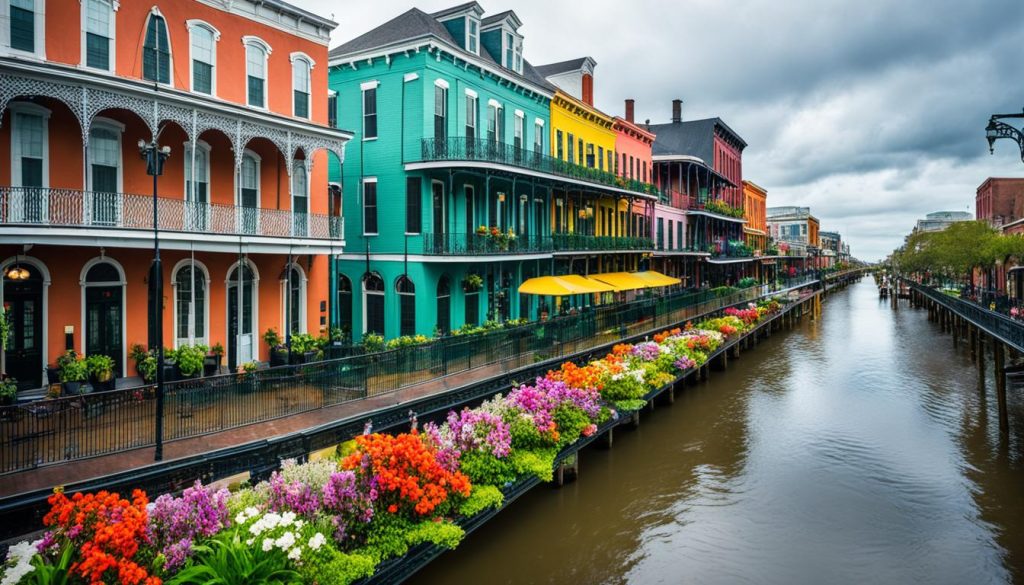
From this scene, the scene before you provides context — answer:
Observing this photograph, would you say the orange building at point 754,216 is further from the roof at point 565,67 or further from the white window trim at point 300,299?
the white window trim at point 300,299

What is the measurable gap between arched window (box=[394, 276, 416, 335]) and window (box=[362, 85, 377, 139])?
6.12 m

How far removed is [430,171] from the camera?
25.0 metres

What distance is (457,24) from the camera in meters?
27.0

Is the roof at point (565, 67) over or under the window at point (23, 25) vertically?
over

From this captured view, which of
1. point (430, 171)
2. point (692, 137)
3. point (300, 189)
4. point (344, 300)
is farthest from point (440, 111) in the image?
point (692, 137)

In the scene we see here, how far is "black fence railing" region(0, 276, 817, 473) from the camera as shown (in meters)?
10.4

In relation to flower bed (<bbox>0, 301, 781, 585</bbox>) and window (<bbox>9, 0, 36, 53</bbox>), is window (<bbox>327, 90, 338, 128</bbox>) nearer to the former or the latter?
window (<bbox>9, 0, 36, 53</bbox>)

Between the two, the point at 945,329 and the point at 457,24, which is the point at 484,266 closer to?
the point at 457,24

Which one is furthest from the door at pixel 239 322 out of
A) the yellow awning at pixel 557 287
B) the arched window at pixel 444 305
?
the yellow awning at pixel 557 287

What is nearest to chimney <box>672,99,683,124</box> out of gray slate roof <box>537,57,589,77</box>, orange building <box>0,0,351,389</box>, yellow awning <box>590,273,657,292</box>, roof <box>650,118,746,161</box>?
roof <box>650,118,746,161</box>

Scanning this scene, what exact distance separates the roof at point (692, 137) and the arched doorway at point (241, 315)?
143ft

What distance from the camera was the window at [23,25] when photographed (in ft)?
47.4

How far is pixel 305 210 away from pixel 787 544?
1734 cm

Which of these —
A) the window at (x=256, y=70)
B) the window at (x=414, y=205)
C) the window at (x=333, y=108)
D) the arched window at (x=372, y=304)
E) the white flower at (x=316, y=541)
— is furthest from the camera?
the window at (x=333, y=108)
